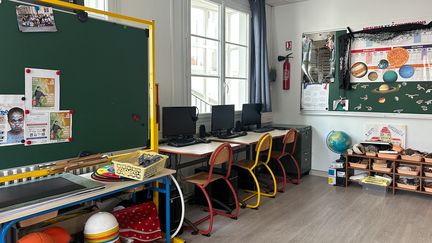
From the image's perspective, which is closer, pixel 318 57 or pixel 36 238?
pixel 36 238

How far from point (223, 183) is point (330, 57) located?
2.69m

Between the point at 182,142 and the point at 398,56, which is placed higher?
the point at 398,56

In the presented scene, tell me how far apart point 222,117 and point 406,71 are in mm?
2536

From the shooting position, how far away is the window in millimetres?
4223

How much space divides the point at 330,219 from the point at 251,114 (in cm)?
190

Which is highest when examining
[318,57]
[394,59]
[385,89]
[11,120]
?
[318,57]

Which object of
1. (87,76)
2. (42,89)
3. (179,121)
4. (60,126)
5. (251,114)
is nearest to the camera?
(42,89)

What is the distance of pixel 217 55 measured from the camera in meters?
4.55

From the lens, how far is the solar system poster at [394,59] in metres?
4.24

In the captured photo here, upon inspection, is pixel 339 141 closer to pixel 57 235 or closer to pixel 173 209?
pixel 173 209

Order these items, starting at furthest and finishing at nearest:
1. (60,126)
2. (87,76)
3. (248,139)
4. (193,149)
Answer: (248,139), (193,149), (87,76), (60,126)

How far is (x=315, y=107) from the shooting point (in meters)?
5.17

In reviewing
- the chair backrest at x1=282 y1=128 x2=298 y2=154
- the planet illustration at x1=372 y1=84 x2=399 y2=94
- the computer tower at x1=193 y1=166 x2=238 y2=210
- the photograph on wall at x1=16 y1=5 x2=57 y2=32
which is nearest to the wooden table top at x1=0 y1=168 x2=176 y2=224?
the photograph on wall at x1=16 y1=5 x2=57 y2=32

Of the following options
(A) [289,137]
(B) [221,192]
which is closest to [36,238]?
(B) [221,192]
